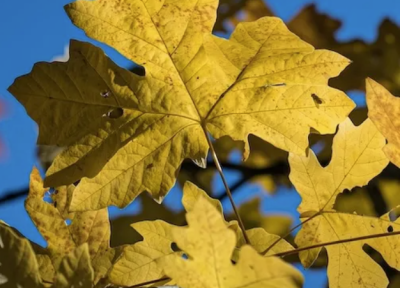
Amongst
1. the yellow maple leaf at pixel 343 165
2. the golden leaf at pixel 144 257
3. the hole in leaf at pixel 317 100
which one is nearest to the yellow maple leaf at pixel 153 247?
the golden leaf at pixel 144 257

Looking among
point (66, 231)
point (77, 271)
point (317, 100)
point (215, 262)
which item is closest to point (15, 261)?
point (77, 271)

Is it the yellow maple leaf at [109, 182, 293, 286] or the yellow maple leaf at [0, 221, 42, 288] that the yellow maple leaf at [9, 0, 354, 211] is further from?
the yellow maple leaf at [0, 221, 42, 288]

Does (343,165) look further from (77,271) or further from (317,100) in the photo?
(77,271)

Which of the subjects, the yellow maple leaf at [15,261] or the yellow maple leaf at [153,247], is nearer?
the yellow maple leaf at [15,261]

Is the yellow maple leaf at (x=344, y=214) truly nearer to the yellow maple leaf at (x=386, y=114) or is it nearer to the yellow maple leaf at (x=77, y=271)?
the yellow maple leaf at (x=386, y=114)

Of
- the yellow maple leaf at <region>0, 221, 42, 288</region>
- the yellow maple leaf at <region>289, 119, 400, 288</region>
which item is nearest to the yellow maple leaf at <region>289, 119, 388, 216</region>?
the yellow maple leaf at <region>289, 119, 400, 288</region>

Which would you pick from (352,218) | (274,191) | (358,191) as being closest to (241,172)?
(358,191)

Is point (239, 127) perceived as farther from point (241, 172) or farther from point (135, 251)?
point (241, 172)
